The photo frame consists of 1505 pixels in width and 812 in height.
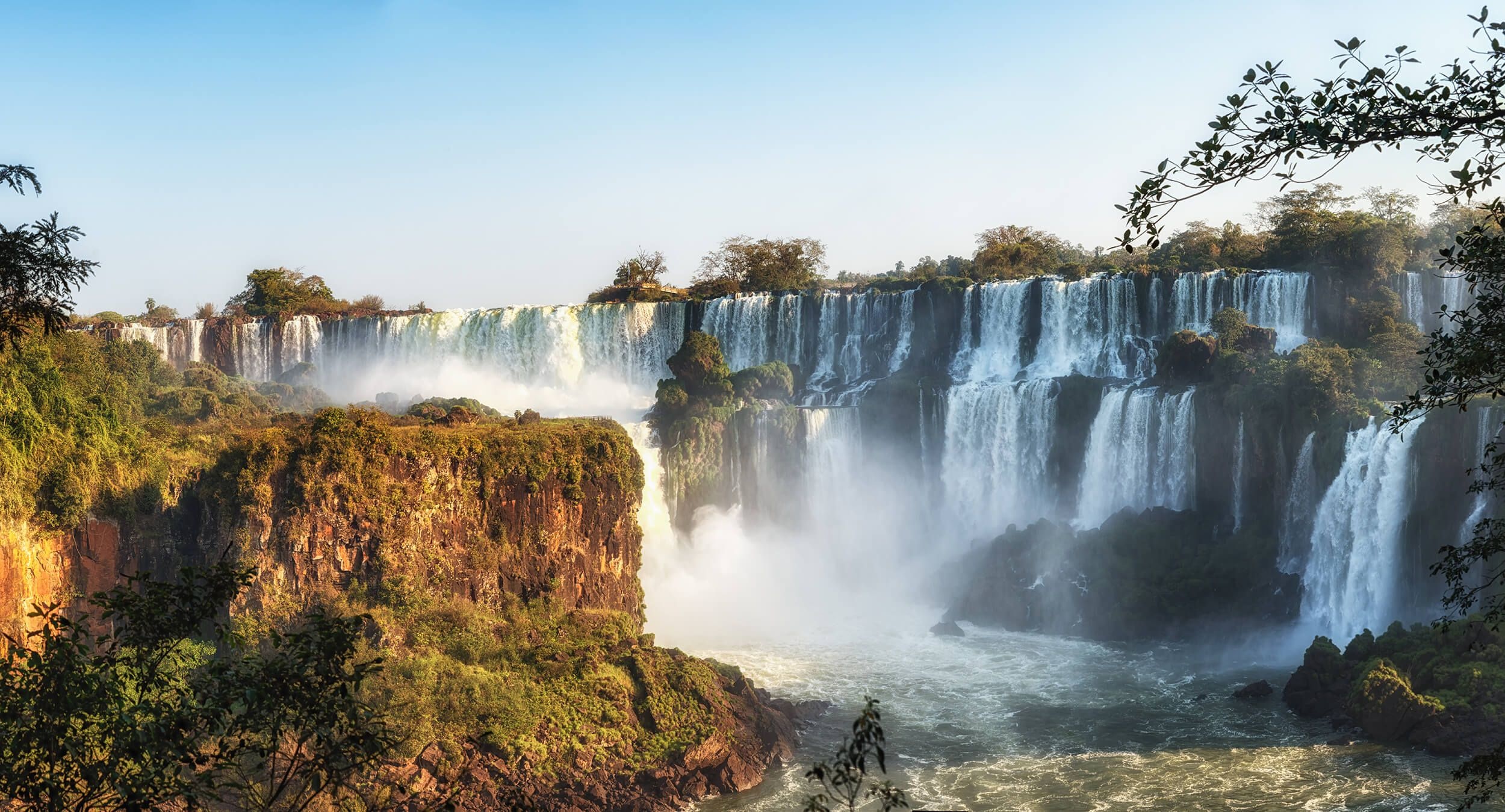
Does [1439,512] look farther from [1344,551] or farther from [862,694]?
[862,694]

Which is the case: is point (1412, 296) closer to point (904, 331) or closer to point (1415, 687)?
point (904, 331)

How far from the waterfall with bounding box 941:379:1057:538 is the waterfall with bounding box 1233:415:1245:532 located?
562 cm

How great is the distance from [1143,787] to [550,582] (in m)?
11.5

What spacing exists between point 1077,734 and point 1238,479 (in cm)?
1233

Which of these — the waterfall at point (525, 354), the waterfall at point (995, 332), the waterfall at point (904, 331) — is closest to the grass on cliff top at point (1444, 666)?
the waterfall at point (995, 332)

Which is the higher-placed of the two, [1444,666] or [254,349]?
[254,349]

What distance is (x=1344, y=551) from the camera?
29.3 meters

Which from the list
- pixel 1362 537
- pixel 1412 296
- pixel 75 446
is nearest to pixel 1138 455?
pixel 1362 537

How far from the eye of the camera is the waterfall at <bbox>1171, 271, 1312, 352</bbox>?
131 ft

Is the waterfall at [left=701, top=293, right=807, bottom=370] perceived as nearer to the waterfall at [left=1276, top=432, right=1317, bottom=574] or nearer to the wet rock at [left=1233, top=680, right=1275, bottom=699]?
the waterfall at [left=1276, top=432, right=1317, bottom=574]

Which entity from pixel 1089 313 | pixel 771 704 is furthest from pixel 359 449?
pixel 1089 313

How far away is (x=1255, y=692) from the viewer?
25188 mm

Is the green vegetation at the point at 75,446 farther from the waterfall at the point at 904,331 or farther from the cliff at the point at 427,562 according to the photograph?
the waterfall at the point at 904,331

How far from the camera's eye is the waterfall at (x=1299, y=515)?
3061 cm
